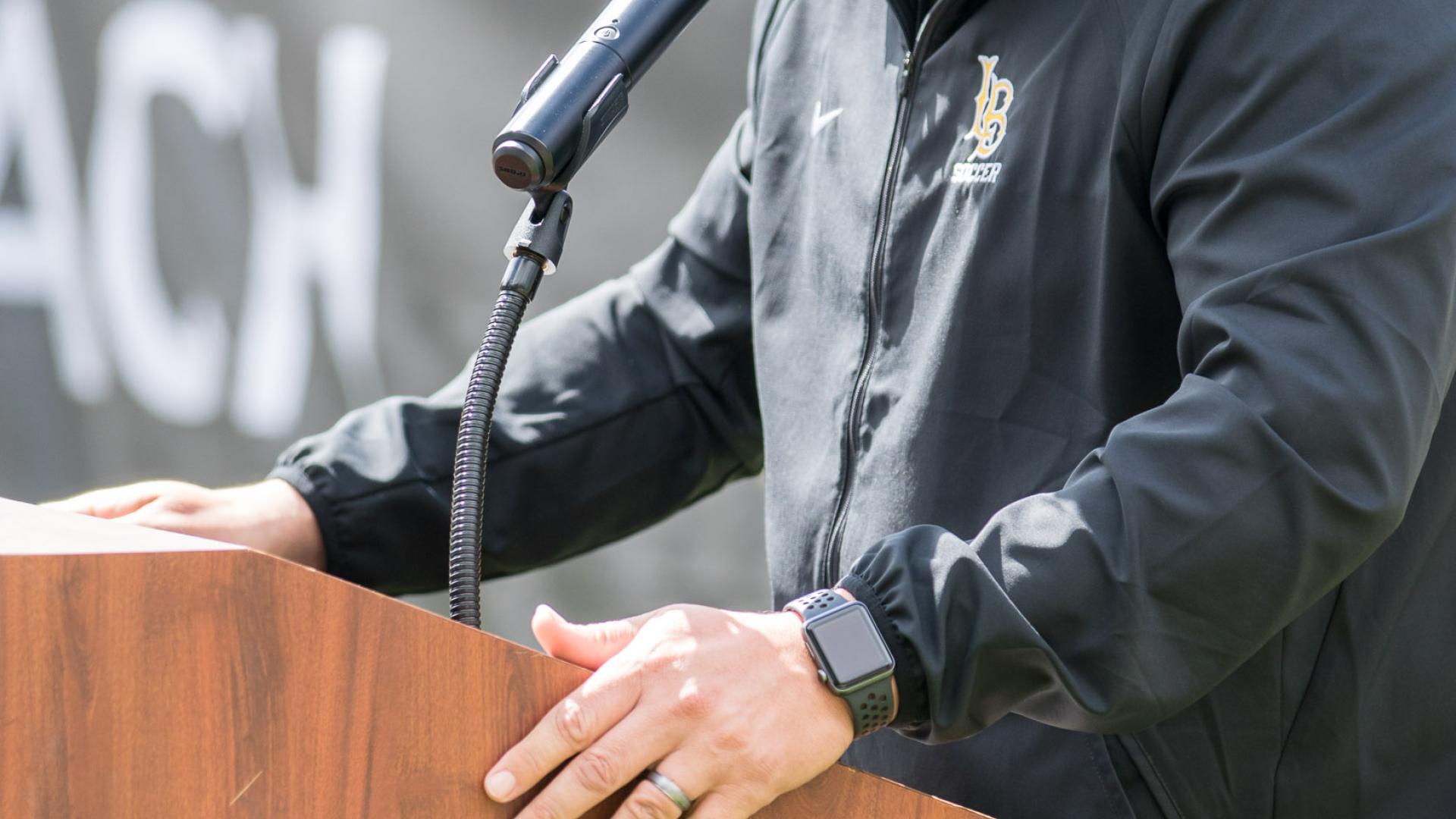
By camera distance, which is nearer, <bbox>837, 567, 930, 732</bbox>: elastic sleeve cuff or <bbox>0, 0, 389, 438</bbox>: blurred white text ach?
<bbox>837, 567, 930, 732</bbox>: elastic sleeve cuff

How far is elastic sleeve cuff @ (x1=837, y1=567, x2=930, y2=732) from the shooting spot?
0.84 metres

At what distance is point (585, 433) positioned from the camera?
1391mm

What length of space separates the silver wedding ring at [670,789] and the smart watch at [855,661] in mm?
116

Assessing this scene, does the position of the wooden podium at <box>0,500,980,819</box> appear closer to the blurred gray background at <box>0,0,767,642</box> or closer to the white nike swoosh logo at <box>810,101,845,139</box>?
the white nike swoosh logo at <box>810,101,845,139</box>

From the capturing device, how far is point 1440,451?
3.34 feet

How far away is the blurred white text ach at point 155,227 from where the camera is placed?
2.16 meters

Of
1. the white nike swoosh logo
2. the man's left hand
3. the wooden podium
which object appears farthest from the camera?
the white nike swoosh logo

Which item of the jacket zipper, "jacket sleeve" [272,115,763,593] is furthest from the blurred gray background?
the jacket zipper

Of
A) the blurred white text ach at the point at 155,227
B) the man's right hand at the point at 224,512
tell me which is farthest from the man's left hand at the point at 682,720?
the blurred white text ach at the point at 155,227

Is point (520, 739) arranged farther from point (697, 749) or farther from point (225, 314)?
point (225, 314)

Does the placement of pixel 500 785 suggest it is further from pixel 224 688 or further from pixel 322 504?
pixel 322 504

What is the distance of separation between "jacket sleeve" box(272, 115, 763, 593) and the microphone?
1.25ft

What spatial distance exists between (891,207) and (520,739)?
65 cm

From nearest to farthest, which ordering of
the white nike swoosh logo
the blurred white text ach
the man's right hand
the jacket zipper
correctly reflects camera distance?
1. the man's right hand
2. the jacket zipper
3. the white nike swoosh logo
4. the blurred white text ach
